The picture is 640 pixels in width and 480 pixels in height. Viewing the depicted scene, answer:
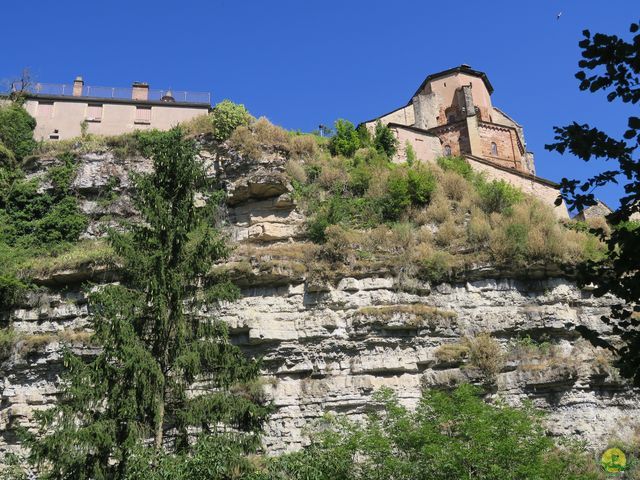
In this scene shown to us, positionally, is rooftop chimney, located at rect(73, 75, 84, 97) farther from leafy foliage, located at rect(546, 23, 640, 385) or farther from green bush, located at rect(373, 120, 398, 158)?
leafy foliage, located at rect(546, 23, 640, 385)

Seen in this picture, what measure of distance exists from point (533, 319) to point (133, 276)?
42.5 feet

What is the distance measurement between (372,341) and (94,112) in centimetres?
2039

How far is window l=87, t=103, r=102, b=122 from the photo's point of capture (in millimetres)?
33594

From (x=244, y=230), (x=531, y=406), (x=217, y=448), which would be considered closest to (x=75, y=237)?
(x=244, y=230)

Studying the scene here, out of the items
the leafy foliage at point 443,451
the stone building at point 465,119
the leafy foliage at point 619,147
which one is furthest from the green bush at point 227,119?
the leafy foliage at point 619,147

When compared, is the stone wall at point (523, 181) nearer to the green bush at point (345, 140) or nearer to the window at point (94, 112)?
the green bush at point (345, 140)

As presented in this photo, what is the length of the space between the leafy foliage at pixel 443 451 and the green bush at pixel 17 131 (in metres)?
19.5

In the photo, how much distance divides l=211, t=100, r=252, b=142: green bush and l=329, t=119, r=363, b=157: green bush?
4378mm

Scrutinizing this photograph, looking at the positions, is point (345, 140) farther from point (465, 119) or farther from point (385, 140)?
point (465, 119)

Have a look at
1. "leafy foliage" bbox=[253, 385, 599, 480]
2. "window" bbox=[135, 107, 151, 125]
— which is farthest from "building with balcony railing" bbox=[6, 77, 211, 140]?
"leafy foliage" bbox=[253, 385, 599, 480]

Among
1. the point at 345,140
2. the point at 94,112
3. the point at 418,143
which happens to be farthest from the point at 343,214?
the point at 94,112

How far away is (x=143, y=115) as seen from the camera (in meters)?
34.3

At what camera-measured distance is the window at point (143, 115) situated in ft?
112

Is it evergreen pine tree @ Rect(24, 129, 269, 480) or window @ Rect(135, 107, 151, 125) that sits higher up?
window @ Rect(135, 107, 151, 125)
